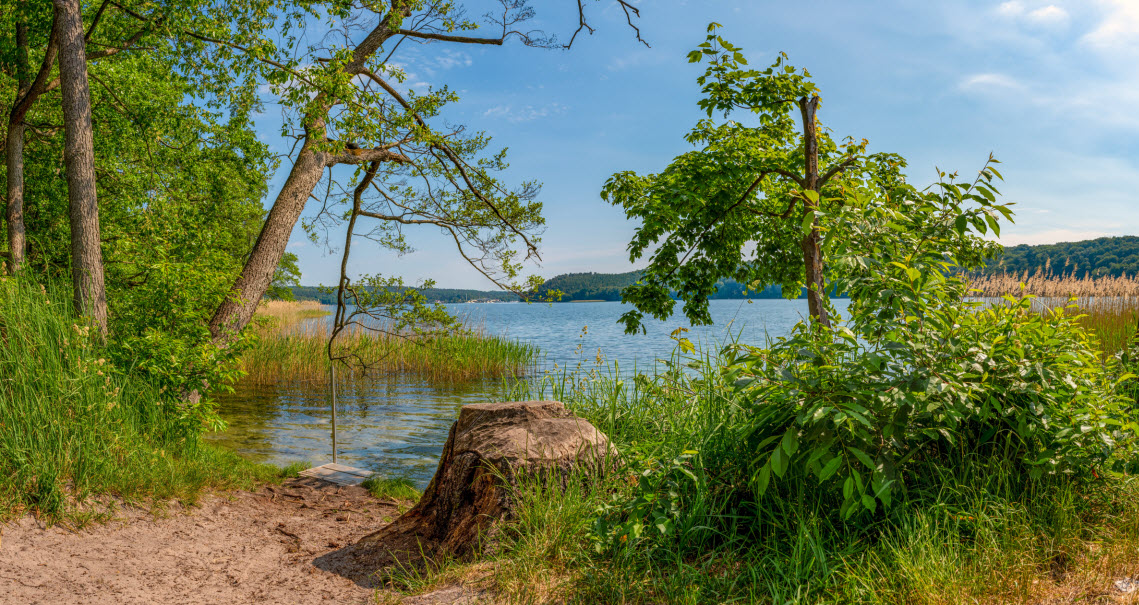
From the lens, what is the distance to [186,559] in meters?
4.56

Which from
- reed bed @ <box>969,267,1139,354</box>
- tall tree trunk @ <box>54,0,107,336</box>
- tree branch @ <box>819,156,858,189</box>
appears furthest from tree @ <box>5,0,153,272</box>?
reed bed @ <box>969,267,1139,354</box>

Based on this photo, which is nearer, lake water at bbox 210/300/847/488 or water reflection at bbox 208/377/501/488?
lake water at bbox 210/300/847/488

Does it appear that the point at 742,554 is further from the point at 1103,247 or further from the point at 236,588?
the point at 1103,247

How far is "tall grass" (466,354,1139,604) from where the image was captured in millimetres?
2980

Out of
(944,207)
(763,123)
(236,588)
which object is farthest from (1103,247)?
(236,588)

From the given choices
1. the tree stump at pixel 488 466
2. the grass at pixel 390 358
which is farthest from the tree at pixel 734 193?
the grass at pixel 390 358

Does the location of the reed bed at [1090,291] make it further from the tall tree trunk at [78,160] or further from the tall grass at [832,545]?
the tall tree trunk at [78,160]

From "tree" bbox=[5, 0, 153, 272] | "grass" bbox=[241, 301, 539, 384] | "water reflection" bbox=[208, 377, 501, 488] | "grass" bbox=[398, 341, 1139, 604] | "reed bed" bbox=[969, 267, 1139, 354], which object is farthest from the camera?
"grass" bbox=[241, 301, 539, 384]

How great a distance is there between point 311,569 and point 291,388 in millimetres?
11998

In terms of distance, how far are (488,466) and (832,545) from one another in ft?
6.89

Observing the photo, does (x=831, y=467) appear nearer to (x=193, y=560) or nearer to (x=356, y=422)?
(x=193, y=560)

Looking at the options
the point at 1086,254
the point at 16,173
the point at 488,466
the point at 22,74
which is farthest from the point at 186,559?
the point at 1086,254

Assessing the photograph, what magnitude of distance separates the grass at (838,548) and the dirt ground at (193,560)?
0.56 m

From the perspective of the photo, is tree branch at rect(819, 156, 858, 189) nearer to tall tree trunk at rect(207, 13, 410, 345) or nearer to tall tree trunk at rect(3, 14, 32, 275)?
tall tree trunk at rect(207, 13, 410, 345)
